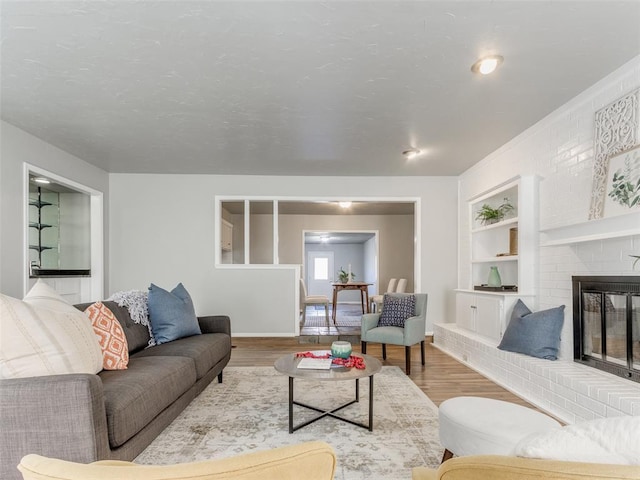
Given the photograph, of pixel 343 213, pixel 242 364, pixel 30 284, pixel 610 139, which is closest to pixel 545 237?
pixel 610 139

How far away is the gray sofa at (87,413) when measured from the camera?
1.58 meters

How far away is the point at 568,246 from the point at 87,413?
138 inches

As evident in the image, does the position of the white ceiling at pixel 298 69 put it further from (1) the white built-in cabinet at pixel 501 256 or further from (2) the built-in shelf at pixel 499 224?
(2) the built-in shelf at pixel 499 224

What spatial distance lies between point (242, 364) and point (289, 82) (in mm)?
3036

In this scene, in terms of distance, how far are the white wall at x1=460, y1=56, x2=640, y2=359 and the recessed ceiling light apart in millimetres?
904

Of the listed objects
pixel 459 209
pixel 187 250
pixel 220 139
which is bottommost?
pixel 187 250

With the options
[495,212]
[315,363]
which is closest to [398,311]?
[495,212]

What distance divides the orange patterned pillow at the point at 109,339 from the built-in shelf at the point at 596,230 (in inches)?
126

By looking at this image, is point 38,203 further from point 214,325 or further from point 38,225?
point 214,325

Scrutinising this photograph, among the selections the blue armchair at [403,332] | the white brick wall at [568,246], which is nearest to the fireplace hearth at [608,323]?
the white brick wall at [568,246]

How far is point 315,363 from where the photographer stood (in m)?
2.76

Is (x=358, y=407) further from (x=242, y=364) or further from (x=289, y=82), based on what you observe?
(x=289, y=82)

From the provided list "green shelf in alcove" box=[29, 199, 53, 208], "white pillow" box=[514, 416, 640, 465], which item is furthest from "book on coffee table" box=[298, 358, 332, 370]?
"green shelf in alcove" box=[29, 199, 53, 208]

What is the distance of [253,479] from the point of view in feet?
2.05
